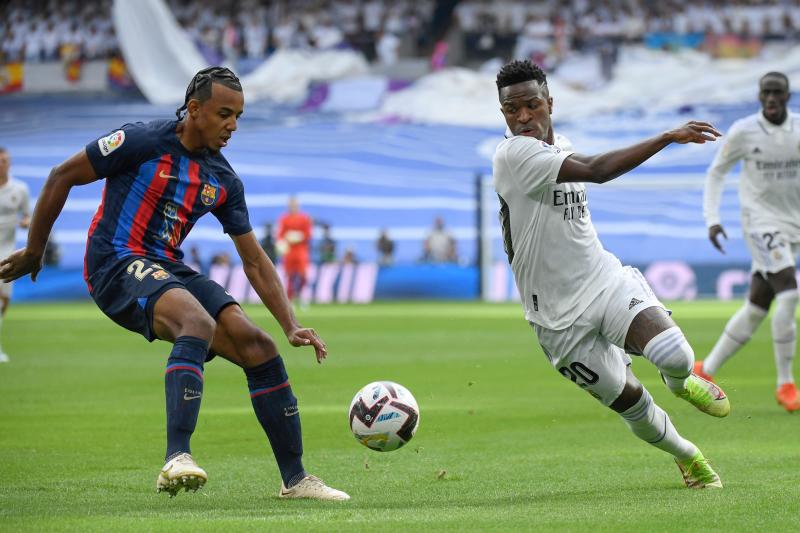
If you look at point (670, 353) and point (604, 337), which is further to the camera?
point (604, 337)

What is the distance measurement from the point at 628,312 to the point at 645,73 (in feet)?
123

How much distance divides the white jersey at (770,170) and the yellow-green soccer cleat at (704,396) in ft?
15.4

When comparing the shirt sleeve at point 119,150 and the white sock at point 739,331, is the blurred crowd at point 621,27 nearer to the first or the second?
the white sock at point 739,331

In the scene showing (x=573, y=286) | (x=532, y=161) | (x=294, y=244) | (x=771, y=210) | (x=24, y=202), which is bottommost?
(x=294, y=244)

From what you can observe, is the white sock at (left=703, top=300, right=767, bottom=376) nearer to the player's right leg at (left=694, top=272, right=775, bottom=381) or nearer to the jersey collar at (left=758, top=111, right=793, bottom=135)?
the player's right leg at (left=694, top=272, right=775, bottom=381)

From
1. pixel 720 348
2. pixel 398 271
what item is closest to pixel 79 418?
pixel 720 348

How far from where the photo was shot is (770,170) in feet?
37.4

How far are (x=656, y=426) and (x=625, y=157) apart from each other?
1.53 metres

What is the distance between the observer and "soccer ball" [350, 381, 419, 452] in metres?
7.00

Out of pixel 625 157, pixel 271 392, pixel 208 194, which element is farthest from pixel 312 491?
pixel 625 157

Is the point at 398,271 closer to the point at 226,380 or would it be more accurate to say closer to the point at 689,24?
the point at 689,24

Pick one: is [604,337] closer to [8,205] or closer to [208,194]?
[208,194]

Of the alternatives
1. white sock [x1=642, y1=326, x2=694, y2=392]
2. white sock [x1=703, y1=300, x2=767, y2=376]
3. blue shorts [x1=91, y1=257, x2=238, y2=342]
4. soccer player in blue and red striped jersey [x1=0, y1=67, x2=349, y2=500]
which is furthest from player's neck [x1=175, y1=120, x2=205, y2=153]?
white sock [x1=703, y1=300, x2=767, y2=376]

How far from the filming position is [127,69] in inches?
1753
